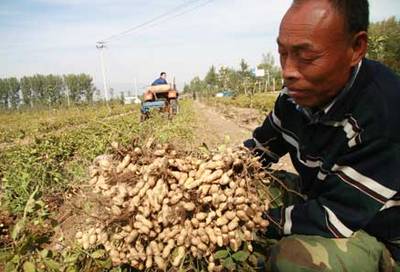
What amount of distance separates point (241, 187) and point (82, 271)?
0.84m

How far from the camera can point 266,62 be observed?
217ft

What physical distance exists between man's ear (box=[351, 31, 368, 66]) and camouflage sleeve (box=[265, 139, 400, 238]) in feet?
1.07

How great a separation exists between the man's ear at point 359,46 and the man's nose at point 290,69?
0.73ft

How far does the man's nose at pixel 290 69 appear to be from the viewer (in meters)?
1.49

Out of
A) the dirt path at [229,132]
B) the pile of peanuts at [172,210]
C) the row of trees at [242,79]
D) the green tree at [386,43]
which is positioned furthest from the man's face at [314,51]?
the row of trees at [242,79]

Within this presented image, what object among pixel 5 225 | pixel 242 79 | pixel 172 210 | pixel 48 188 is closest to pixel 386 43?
pixel 242 79

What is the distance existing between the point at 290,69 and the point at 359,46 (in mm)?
273

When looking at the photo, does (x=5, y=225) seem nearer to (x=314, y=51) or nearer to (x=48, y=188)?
(x=48, y=188)

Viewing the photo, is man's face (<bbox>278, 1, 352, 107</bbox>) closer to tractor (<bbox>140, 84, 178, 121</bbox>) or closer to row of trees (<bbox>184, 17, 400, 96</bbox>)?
tractor (<bbox>140, 84, 178, 121</bbox>)

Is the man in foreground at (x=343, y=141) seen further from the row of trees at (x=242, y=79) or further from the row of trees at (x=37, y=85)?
the row of trees at (x=37, y=85)

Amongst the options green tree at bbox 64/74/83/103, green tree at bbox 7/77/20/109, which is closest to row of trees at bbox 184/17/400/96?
green tree at bbox 64/74/83/103

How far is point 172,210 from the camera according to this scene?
149 cm

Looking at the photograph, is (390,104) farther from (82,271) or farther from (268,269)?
(82,271)

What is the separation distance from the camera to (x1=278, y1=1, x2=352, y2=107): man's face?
1.39 metres
